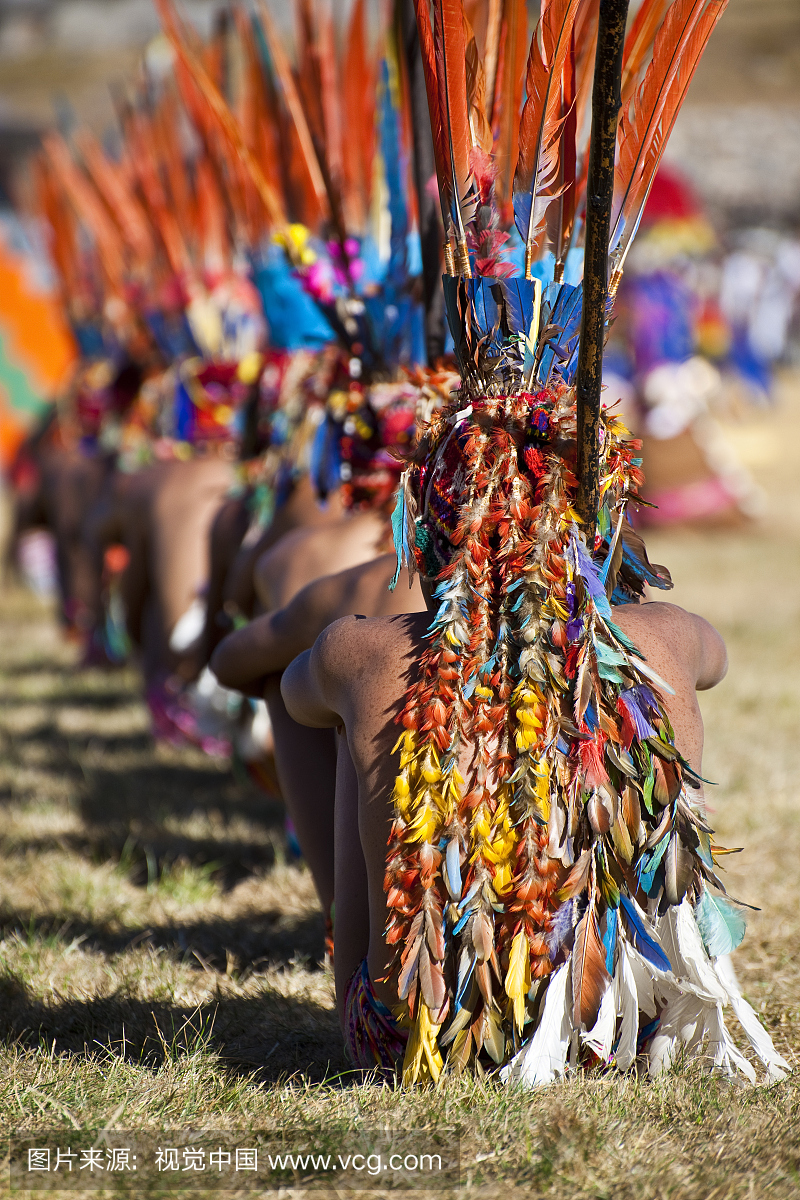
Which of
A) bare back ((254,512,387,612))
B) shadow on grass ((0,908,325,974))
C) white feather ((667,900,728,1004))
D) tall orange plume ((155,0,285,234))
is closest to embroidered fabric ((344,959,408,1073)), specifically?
white feather ((667,900,728,1004))

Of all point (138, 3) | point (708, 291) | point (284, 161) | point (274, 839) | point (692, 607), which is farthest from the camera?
point (138, 3)

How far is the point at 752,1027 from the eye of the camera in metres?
1.85

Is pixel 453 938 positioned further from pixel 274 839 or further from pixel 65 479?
pixel 65 479

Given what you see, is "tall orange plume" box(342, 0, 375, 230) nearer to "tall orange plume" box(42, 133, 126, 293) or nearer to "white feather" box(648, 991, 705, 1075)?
"white feather" box(648, 991, 705, 1075)

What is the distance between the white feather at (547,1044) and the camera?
174 cm

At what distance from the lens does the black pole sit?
1.59 metres

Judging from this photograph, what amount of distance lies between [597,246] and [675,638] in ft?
2.04

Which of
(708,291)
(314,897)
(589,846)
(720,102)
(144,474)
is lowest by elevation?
(314,897)

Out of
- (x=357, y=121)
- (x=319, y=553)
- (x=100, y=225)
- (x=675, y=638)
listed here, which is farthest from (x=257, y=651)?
(x=100, y=225)

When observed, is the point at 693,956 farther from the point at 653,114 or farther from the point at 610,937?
the point at 653,114

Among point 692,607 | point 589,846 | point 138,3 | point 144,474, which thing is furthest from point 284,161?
point 138,3

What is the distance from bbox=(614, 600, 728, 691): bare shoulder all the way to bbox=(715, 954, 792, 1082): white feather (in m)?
0.45

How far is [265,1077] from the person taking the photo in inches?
77.8

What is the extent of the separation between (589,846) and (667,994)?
28 cm
